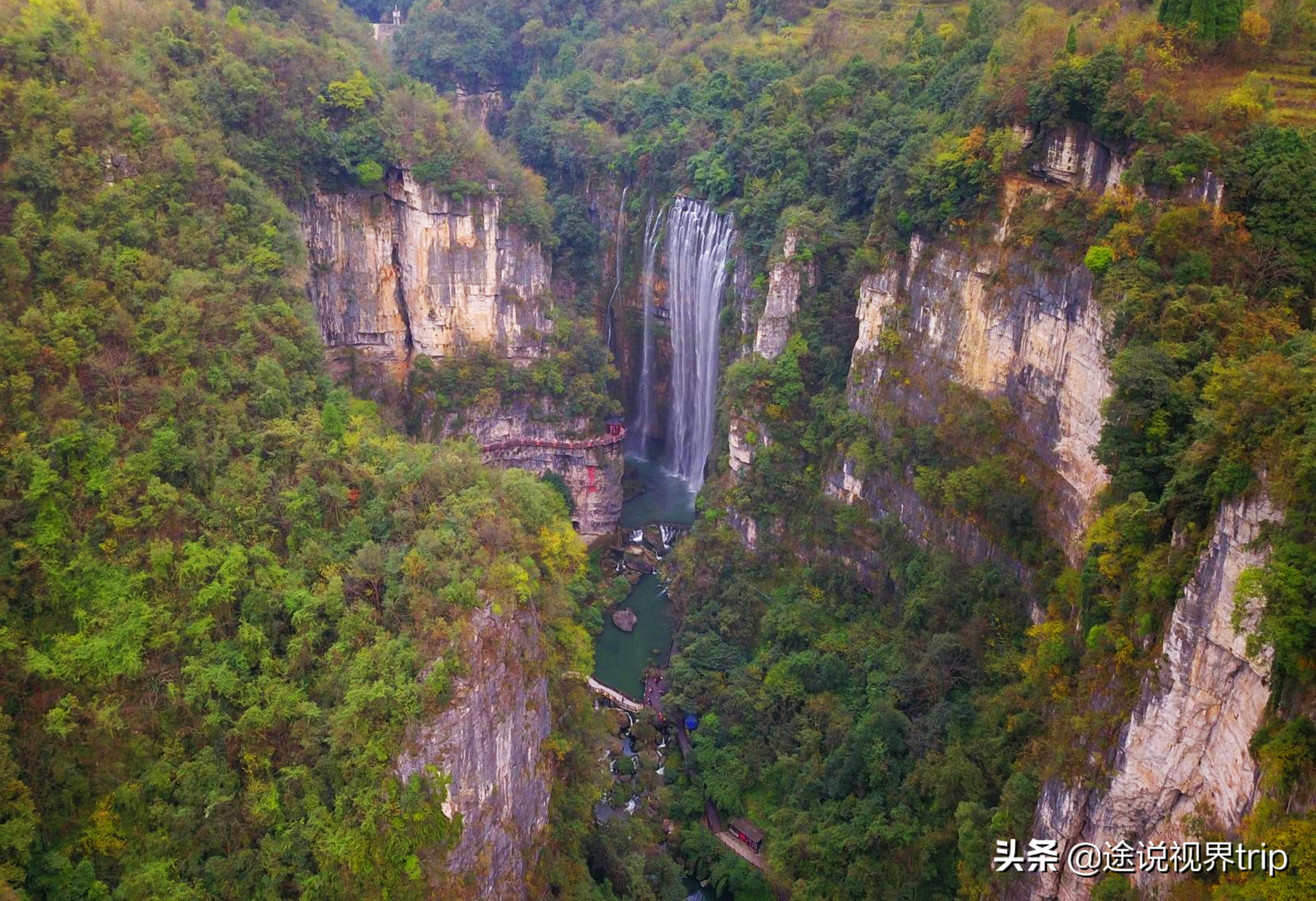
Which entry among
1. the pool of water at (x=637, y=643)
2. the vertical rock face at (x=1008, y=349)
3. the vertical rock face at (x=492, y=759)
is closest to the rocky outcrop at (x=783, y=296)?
the vertical rock face at (x=1008, y=349)

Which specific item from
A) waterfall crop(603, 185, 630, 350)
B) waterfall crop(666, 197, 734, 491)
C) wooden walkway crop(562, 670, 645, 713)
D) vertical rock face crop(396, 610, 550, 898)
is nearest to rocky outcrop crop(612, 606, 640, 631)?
wooden walkway crop(562, 670, 645, 713)

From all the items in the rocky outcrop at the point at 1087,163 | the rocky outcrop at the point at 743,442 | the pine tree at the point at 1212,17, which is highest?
the pine tree at the point at 1212,17

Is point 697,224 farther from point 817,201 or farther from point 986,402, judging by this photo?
point 986,402

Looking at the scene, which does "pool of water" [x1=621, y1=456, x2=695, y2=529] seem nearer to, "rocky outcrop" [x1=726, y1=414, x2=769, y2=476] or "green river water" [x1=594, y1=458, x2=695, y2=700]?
"green river water" [x1=594, y1=458, x2=695, y2=700]

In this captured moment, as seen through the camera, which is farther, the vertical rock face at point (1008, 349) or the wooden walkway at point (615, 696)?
the wooden walkway at point (615, 696)

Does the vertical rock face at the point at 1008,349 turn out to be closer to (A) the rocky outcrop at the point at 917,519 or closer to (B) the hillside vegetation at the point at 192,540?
(A) the rocky outcrop at the point at 917,519

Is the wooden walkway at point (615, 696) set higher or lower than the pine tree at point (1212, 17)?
lower

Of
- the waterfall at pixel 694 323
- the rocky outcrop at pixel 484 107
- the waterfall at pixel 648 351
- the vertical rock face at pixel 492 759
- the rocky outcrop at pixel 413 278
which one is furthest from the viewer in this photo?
the rocky outcrop at pixel 484 107

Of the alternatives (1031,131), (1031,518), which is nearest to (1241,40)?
(1031,131)
